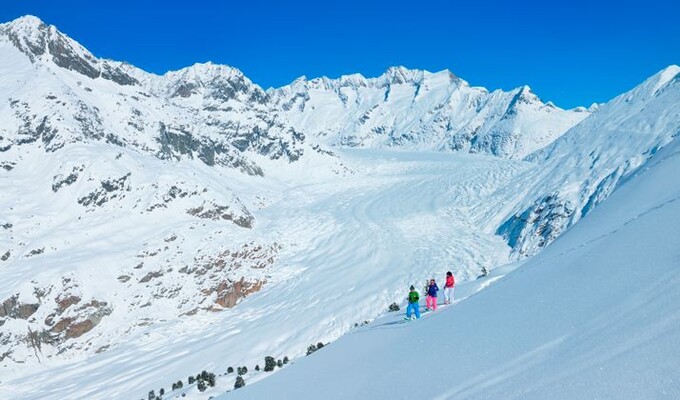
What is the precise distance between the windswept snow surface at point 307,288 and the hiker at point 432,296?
803 cm

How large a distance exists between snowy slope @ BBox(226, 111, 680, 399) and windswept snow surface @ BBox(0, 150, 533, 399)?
8937 mm

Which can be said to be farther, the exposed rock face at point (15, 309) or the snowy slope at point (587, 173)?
the snowy slope at point (587, 173)

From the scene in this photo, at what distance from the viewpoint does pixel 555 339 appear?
8.82 m

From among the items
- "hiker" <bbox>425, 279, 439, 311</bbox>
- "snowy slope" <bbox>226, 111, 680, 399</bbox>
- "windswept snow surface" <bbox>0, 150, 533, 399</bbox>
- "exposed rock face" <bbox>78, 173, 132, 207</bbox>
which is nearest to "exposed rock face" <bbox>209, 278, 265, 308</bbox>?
"windswept snow surface" <bbox>0, 150, 533, 399</bbox>

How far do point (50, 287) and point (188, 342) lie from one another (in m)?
13.8

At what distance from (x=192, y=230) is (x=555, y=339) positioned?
51.7m

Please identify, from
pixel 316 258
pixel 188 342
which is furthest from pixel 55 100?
pixel 188 342

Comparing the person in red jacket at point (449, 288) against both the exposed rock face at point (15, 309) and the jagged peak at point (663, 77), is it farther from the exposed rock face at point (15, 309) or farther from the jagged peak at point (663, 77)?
the jagged peak at point (663, 77)

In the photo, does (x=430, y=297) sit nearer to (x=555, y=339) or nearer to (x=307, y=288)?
(x=555, y=339)

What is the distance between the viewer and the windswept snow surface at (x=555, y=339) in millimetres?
6910

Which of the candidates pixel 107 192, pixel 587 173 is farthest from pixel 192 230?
pixel 587 173

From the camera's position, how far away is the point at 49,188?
2500 inches

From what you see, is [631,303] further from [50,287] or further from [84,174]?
[84,174]

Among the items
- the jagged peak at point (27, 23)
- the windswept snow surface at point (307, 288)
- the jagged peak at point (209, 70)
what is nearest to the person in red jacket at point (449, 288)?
the windswept snow surface at point (307, 288)
